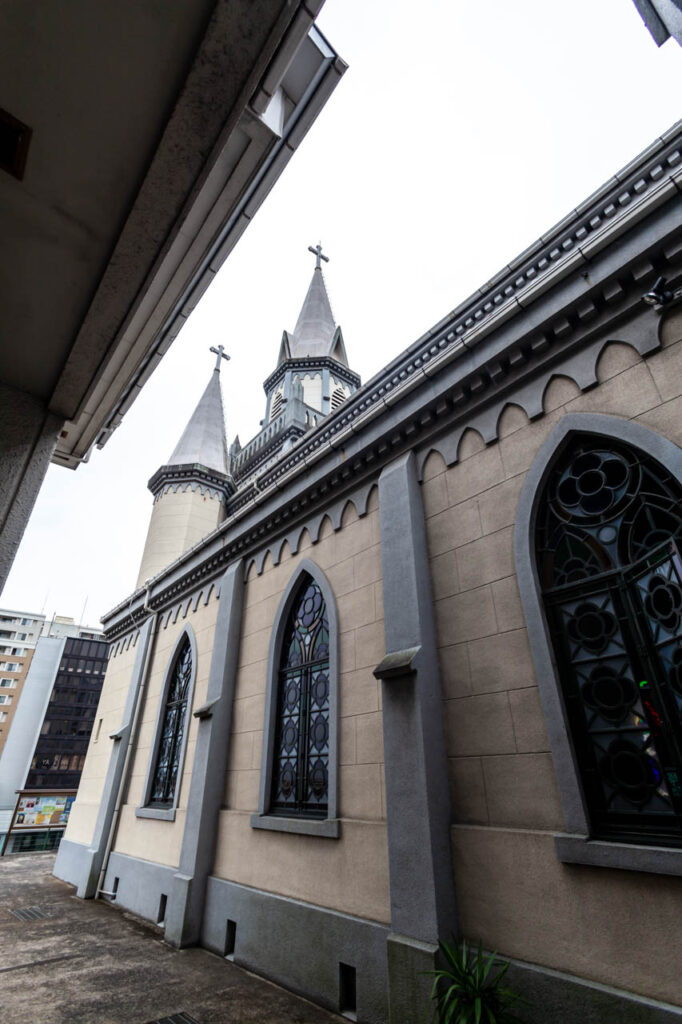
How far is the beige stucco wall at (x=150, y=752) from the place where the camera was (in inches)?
334

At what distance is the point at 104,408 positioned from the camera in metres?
3.04

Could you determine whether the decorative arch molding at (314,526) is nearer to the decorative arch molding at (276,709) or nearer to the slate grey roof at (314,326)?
the decorative arch molding at (276,709)

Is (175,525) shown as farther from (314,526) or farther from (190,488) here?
(314,526)

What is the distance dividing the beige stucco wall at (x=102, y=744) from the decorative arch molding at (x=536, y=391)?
34.4ft

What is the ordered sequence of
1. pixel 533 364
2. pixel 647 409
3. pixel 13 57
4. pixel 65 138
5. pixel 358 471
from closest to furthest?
pixel 13 57 → pixel 65 138 → pixel 647 409 → pixel 533 364 → pixel 358 471

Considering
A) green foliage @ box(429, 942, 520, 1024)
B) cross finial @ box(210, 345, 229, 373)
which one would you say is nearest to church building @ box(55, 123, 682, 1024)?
green foliage @ box(429, 942, 520, 1024)

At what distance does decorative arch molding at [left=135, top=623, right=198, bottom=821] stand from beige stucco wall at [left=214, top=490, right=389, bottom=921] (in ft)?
5.91

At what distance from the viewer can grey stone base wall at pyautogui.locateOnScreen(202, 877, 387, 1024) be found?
175 inches

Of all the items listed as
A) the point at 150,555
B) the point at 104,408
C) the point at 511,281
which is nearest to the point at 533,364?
the point at 511,281

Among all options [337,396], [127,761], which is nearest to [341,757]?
[127,761]

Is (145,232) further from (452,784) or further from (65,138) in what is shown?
(452,784)

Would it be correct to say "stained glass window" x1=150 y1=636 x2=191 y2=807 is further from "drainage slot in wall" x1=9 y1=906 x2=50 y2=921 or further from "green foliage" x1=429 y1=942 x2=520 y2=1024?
"green foliage" x1=429 y1=942 x2=520 y2=1024

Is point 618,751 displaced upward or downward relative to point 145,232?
downward

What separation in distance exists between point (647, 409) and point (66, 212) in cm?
411
